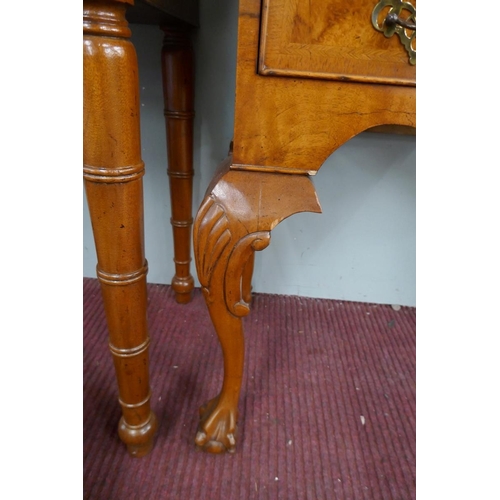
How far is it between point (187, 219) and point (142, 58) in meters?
0.35

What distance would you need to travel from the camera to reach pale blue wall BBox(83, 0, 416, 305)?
89cm

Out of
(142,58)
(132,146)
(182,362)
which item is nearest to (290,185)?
(132,146)

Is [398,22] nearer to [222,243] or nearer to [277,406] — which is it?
[222,243]

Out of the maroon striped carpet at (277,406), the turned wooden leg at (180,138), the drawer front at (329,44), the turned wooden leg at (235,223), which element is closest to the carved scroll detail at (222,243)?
the turned wooden leg at (235,223)

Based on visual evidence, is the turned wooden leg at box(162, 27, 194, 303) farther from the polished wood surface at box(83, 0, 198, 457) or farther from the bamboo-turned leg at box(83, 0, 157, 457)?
the bamboo-turned leg at box(83, 0, 157, 457)

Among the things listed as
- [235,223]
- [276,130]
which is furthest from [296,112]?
[235,223]

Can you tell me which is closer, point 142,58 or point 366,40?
point 366,40

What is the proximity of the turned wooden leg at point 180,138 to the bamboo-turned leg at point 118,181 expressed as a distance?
1.31 feet

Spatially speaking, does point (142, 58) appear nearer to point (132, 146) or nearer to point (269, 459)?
point (132, 146)

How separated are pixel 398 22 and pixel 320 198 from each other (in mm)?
579

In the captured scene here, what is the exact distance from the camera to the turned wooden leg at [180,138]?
80 cm

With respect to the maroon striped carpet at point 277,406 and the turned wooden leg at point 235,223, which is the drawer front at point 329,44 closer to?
the turned wooden leg at point 235,223

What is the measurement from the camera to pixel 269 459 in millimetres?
626
